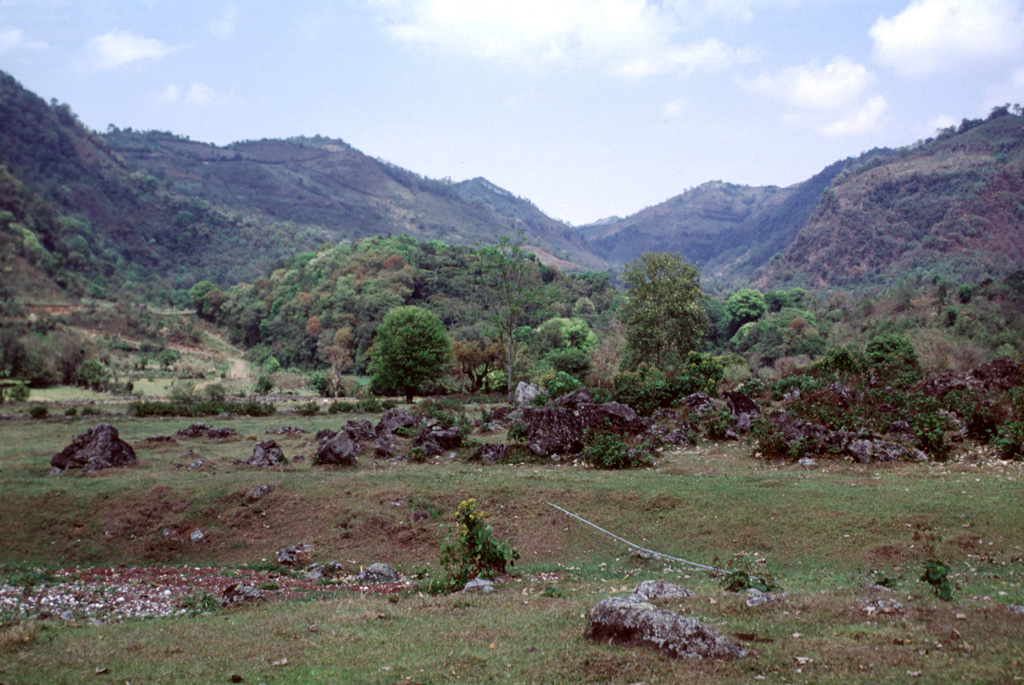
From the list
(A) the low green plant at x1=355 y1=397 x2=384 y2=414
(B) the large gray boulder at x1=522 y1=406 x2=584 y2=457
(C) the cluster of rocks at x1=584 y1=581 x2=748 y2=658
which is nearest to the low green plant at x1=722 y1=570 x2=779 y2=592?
(C) the cluster of rocks at x1=584 y1=581 x2=748 y2=658

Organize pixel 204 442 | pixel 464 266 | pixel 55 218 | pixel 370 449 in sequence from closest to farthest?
pixel 370 449
pixel 204 442
pixel 464 266
pixel 55 218

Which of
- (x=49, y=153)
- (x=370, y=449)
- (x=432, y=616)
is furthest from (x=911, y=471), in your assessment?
(x=49, y=153)

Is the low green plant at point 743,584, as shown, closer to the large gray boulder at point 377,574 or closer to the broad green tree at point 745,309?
the large gray boulder at point 377,574

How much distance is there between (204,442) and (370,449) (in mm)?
6432

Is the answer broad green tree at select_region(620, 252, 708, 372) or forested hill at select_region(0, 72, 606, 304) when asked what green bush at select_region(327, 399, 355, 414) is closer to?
broad green tree at select_region(620, 252, 708, 372)

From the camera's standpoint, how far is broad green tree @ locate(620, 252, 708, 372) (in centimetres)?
3516

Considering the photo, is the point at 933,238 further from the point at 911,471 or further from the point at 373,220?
the point at 373,220

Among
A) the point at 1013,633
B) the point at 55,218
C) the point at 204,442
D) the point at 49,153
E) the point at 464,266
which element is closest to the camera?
the point at 1013,633

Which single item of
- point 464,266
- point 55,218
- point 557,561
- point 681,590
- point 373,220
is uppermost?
point 373,220

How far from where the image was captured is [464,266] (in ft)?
272

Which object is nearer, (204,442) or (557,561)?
(557,561)

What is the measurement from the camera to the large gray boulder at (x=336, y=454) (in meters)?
16.0

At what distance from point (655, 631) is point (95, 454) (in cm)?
1573

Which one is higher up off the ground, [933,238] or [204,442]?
[933,238]
